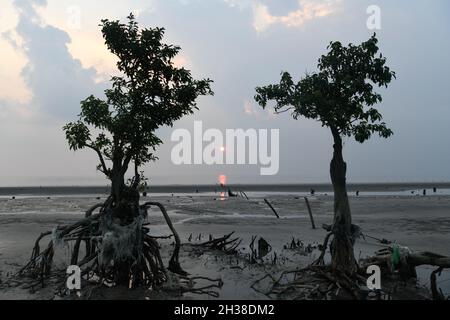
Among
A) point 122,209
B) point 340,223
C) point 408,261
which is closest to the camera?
point 122,209

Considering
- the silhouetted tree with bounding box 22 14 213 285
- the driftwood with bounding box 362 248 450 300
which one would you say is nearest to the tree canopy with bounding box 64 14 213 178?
the silhouetted tree with bounding box 22 14 213 285

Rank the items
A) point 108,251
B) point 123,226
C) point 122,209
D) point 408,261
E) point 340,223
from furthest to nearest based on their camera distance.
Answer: point 408,261
point 340,223
point 122,209
point 123,226
point 108,251

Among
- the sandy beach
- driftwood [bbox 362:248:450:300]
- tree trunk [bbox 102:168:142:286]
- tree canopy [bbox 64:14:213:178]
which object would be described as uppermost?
tree canopy [bbox 64:14:213:178]

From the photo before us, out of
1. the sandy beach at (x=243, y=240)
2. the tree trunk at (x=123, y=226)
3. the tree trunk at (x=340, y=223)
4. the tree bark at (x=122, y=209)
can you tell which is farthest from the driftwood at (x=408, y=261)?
the tree bark at (x=122, y=209)

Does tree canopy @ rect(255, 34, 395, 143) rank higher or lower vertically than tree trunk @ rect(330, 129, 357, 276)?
higher

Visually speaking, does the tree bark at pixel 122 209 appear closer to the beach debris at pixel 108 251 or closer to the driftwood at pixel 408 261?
the beach debris at pixel 108 251

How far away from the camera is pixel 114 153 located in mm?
14523

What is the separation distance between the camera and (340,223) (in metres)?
14.6

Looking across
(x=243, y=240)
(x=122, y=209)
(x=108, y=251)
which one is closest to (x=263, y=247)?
(x=243, y=240)

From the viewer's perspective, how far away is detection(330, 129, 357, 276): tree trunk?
46.7 ft

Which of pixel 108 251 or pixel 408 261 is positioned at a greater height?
pixel 108 251

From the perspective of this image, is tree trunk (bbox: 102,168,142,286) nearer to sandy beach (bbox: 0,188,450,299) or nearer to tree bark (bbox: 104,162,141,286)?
tree bark (bbox: 104,162,141,286)

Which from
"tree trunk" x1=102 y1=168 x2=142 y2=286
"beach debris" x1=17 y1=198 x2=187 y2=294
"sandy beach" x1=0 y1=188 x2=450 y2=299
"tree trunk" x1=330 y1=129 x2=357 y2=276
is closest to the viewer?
"beach debris" x1=17 y1=198 x2=187 y2=294

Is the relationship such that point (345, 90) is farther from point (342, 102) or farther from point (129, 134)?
point (129, 134)
